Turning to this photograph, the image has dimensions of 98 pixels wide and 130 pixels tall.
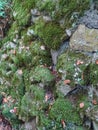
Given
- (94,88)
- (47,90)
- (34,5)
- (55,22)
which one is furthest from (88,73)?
(34,5)

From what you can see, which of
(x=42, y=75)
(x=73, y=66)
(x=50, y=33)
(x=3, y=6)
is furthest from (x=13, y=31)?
(x=73, y=66)

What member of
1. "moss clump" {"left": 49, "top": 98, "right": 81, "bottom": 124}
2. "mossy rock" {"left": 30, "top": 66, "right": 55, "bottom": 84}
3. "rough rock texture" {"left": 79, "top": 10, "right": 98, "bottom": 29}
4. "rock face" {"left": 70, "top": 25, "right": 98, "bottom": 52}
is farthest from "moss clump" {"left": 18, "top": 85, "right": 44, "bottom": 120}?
"rough rock texture" {"left": 79, "top": 10, "right": 98, "bottom": 29}

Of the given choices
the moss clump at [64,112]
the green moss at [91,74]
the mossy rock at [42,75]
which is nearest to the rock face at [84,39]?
the green moss at [91,74]

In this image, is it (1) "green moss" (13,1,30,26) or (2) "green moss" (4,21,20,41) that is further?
(2) "green moss" (4,21,20,41)

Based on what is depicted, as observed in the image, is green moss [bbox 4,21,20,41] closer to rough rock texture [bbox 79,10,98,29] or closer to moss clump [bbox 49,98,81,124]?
rough rock texture [bbox 79,10,98,29]

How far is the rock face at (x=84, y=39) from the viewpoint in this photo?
4301mm

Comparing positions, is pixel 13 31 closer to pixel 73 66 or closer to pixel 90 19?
pixel 90 19

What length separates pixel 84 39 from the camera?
4.41 m

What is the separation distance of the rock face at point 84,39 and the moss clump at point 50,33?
33 centimetres

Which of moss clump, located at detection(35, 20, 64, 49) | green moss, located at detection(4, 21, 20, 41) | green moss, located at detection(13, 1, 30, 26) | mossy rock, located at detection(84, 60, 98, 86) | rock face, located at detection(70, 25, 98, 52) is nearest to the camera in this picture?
mossy rock, located at detection(84, 60, 98, 86)

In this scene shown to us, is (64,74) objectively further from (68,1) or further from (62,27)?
(68,1)

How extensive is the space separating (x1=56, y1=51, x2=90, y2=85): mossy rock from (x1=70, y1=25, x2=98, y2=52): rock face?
0.42 feet

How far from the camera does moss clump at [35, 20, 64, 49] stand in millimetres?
4746

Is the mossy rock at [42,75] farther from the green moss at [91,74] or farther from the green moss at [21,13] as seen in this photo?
the green moss at [21,13]
